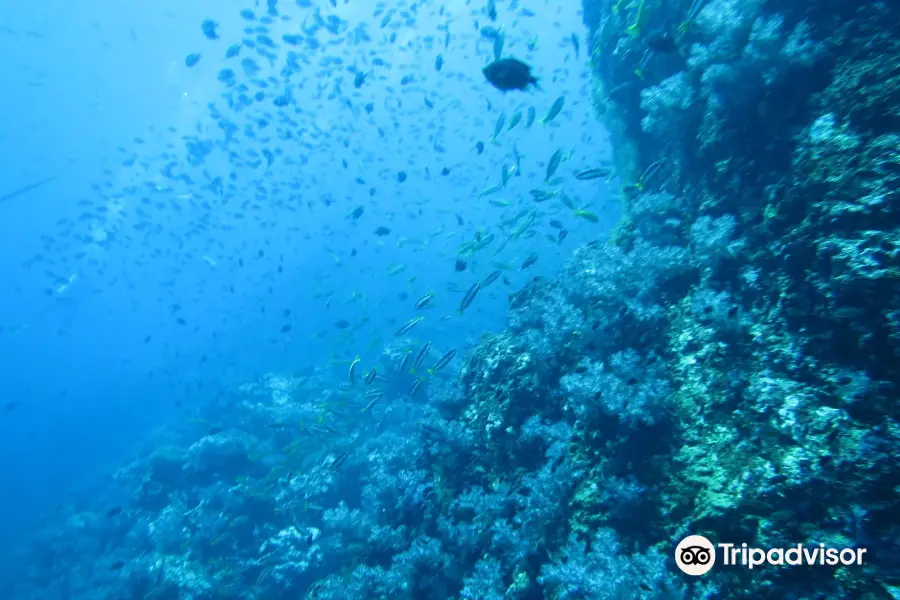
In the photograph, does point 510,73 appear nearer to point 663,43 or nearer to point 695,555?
point 663,43

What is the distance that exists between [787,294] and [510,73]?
4.01 metres

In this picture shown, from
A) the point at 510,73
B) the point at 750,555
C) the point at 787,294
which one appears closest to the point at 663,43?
the point at 510,73

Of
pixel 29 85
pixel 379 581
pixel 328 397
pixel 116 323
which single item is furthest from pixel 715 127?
pixel 116 323

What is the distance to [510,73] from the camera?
5297mm

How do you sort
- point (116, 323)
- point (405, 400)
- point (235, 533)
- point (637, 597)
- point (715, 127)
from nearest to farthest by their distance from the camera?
point (637, 597), point (715, 127), point (235, 533), point (405, 400), point (116, 323)

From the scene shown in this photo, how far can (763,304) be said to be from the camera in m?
4.59

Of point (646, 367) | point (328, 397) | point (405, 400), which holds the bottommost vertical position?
point (646, 367)

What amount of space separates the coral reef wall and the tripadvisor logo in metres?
0.06

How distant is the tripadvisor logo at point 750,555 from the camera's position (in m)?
2.89

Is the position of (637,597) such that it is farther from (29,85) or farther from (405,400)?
(29,85)

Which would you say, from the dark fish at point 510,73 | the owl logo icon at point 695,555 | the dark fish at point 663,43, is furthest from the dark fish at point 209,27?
the owl logo icon at point 695,555

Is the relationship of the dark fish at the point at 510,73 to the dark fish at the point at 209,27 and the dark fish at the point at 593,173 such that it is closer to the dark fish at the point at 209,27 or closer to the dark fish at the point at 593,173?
the dark fish at the point at 593,173

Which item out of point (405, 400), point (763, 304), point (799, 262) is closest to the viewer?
point (799, 262)

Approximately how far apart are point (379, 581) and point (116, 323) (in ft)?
542
